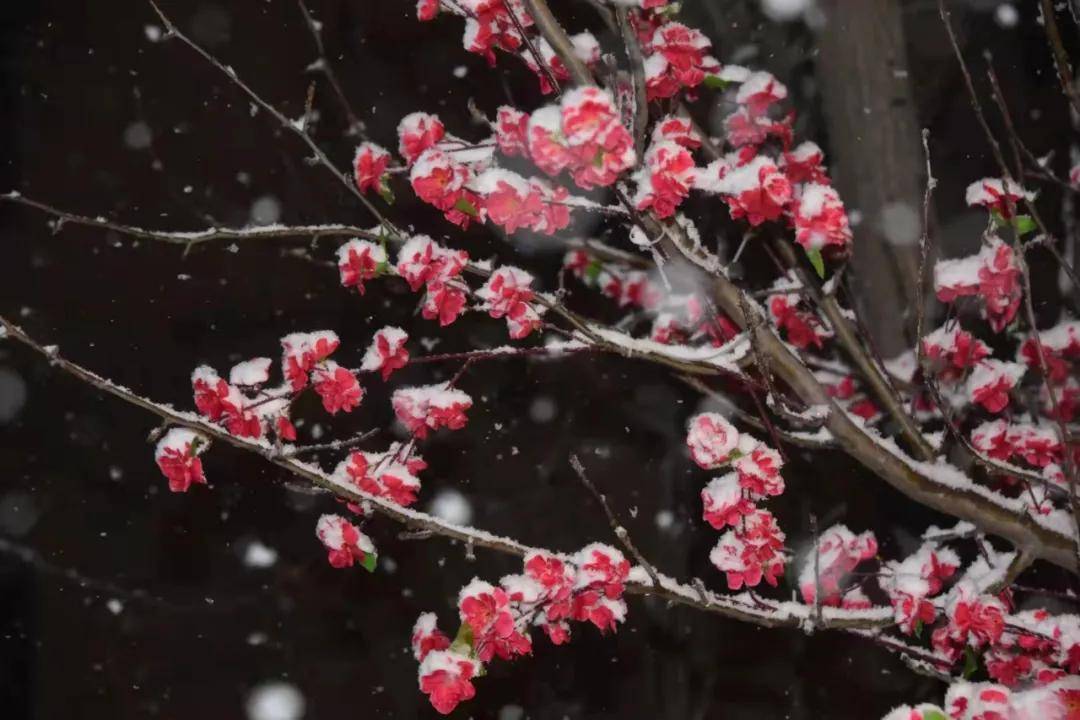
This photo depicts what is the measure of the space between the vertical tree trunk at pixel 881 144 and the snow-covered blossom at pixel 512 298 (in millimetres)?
1577

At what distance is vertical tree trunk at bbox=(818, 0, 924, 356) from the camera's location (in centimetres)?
300

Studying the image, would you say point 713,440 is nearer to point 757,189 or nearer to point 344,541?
point 757,189

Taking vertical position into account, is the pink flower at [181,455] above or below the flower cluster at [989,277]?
below

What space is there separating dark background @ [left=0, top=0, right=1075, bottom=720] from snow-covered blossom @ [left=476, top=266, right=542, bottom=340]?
34.5 inches

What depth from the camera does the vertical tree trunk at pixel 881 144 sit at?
9.86ft

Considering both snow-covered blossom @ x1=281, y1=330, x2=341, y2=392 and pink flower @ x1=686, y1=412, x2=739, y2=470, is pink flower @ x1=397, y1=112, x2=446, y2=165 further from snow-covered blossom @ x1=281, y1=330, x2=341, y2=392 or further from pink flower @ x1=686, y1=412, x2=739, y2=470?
pink flower @ x1=686, y1=412, x2=739, y2=470

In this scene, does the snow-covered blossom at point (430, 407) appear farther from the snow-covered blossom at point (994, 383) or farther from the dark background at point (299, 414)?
the snow-covered blossom at point (994, 383)

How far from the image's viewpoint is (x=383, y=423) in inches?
115

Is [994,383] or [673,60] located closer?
[673,60]

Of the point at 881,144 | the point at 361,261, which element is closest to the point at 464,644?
the point at 361,261

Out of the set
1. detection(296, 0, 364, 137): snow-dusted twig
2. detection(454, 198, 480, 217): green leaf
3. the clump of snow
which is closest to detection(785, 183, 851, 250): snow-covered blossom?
detection(454, 198, 480, 217): green leaf

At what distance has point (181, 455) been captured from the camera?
6.66 feet

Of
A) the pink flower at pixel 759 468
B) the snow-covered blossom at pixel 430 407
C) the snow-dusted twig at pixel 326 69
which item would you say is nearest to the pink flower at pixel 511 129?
the snow-covered blossom at pixel 430 407

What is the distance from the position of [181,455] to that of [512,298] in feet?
3.15
